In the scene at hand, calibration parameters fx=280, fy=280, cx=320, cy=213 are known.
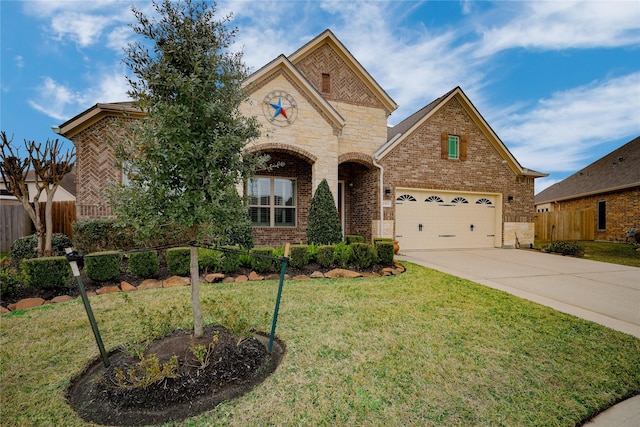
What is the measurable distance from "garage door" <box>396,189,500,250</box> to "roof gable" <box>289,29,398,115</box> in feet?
14.7

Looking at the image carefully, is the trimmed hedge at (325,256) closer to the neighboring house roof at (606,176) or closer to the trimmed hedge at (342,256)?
the trimmed hedge at (342,256)

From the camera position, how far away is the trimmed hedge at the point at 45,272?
4.80m

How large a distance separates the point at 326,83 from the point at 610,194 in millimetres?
16584

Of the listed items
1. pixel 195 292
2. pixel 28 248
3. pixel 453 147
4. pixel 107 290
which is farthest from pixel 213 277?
pixel 453 147

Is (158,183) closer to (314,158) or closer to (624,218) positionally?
(314,158)

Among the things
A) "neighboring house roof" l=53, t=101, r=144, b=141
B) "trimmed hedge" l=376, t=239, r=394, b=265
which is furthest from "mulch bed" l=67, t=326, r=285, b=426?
"neighboring house roof" l=53, t=101, r=144, b=141

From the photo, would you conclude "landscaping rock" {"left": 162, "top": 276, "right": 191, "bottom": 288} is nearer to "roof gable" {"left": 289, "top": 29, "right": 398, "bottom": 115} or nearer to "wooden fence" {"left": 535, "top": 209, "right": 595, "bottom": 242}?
"roof gable" {"left": 289, "top": 29, "right": 398, "bottom": 115}

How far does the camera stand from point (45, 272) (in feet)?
15.9

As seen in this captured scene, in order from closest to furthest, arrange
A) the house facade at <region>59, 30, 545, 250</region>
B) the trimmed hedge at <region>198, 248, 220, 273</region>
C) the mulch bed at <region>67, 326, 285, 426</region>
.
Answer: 1. the mulch bed at <region>67, 326, 285, 426</region>
2. the trimmed hedge at <region>198, 248, 220, 273</region>
3. the house facade at <region>59, 30, 545, 250</region>

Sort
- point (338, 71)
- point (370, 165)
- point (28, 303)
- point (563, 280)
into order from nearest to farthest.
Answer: point (28, 303), point (563, 280), point (370, 165), point (338, 71)

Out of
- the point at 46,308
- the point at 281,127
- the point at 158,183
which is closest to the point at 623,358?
the point at 158,183

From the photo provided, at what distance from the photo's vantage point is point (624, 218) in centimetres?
1426

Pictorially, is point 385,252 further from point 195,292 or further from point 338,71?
point 338,71

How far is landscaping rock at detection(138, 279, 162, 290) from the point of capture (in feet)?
17.7
